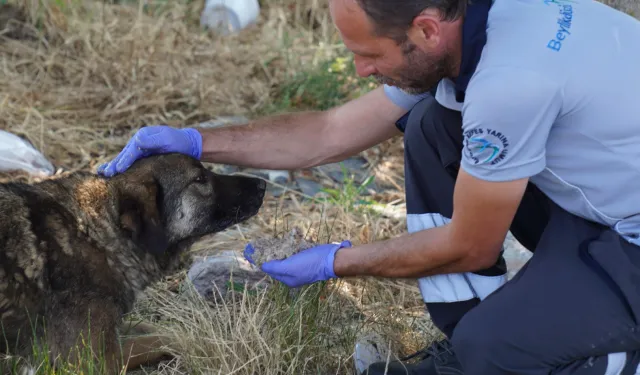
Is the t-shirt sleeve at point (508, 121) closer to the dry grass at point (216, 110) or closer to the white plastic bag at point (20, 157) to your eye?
the dry grass at point (216, 110)

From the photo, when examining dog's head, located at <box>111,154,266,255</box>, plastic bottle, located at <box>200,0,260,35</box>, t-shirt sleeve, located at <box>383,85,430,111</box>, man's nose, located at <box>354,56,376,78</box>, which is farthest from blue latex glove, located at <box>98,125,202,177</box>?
plastic bottle, located at <box>200,0,260,35</box>

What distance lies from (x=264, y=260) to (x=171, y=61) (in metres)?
3.60

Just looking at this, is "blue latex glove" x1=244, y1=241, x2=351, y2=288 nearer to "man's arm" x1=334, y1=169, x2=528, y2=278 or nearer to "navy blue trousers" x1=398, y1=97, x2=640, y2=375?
"man's arm" x1=334, y1=169, x2=528, y2=278

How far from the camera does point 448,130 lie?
320cm

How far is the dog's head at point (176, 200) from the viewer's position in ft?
11.3

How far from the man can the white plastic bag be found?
2.86 metres

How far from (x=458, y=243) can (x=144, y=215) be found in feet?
4.30

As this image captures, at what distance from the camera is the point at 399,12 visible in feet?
8.63

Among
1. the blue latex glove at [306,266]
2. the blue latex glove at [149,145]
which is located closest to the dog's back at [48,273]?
the blue latex glove at [149,145]

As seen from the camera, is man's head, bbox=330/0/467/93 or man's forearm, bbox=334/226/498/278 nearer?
man's head, bbox=330/0/467/93

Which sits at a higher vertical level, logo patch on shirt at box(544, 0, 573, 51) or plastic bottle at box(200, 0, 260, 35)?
logo patch on shirt at box(544, 0, 573, 51)

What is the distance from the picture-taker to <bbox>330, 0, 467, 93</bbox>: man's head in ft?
8.66

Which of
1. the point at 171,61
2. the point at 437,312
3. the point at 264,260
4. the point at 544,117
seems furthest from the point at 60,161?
the point at 544,117

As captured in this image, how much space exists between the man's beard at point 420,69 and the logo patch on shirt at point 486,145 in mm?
290
